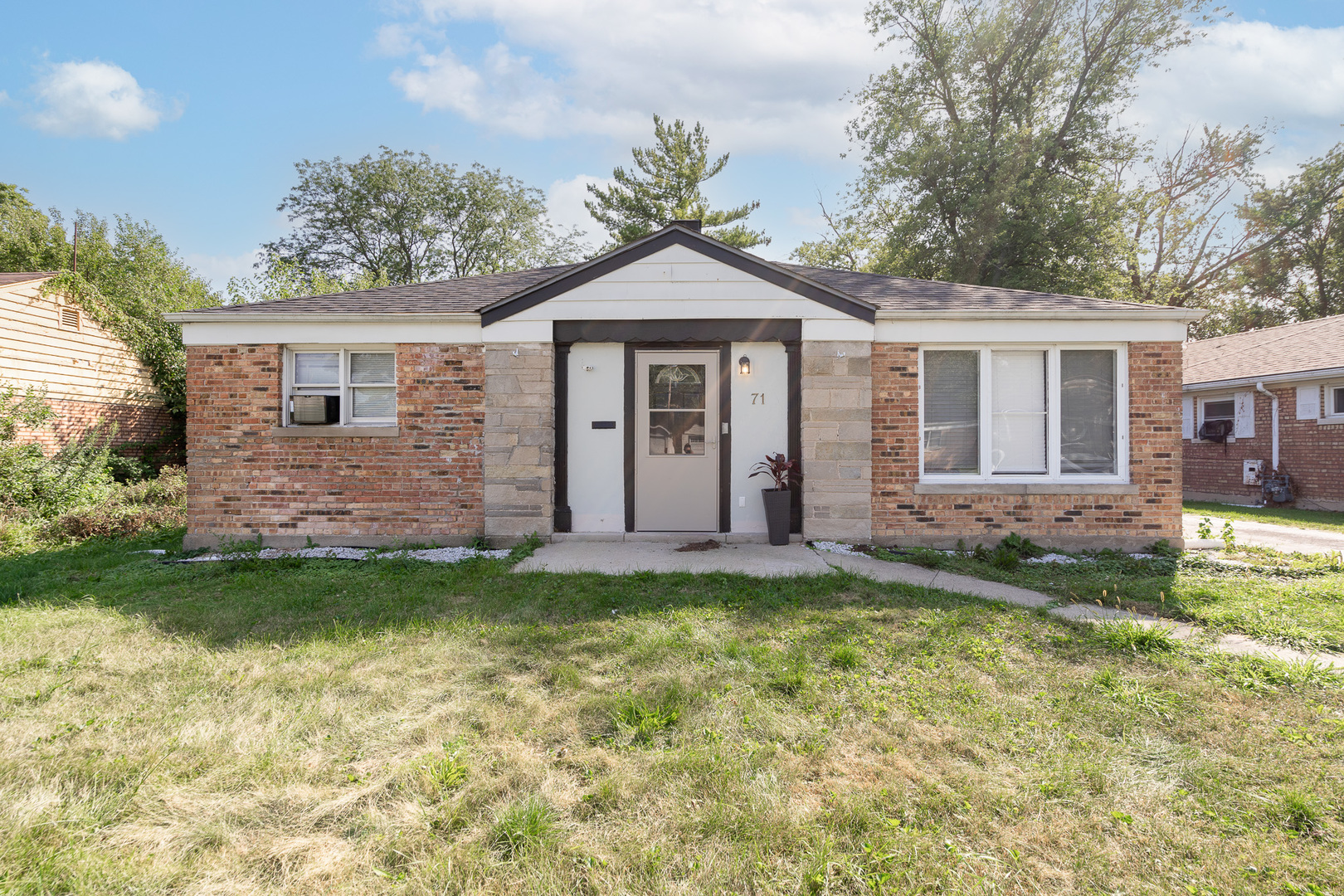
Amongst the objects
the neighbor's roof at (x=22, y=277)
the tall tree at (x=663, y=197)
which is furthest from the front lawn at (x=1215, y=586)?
the tall tree at (x=663, y=197)

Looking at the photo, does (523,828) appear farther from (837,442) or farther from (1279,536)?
(1279,536)

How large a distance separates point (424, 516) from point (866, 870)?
22.0 feet

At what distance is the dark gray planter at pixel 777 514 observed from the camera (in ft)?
24.1

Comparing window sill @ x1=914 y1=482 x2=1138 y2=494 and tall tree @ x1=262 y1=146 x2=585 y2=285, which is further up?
tall tree @ x1=262 y1=146 x2=585 y2=285

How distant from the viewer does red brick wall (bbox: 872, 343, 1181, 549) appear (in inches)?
292

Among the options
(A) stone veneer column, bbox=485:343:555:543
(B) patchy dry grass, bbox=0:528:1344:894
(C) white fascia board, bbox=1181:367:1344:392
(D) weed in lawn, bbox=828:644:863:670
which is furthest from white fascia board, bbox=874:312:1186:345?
(D) weed in lawn, bbox=828:644:863:670

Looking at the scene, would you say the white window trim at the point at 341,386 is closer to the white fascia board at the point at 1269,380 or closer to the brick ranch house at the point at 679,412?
the brick ranch house at the point at 679,412

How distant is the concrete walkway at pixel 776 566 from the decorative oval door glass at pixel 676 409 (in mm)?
1287

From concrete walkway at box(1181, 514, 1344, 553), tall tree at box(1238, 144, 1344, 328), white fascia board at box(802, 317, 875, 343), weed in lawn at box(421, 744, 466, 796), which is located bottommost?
weed in lawn at box(421, 744, 466, 796)

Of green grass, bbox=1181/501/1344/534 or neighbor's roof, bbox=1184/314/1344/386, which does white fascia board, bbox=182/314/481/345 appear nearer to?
green grass, bbox=1181/501/1344/534

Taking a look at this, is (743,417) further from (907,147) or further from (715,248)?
(907,147)

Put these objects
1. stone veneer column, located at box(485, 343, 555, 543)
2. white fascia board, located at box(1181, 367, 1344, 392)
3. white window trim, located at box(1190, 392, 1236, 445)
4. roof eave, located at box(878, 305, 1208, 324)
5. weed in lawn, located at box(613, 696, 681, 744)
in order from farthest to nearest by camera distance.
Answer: white window trim, located at box(1190, 392, 1236, 445) < white fascia board, located at box(1181, 367, 1344, 392) < stone veneer column, located at box(485, 343, 555, 543) < roof eave, located at box(878, 305, 1208, 324) < weed in lawn, located at box(613, 696, 681, 744)

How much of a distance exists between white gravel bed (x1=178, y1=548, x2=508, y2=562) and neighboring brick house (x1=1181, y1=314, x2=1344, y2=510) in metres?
15.6

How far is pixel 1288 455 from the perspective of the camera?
12883mm
